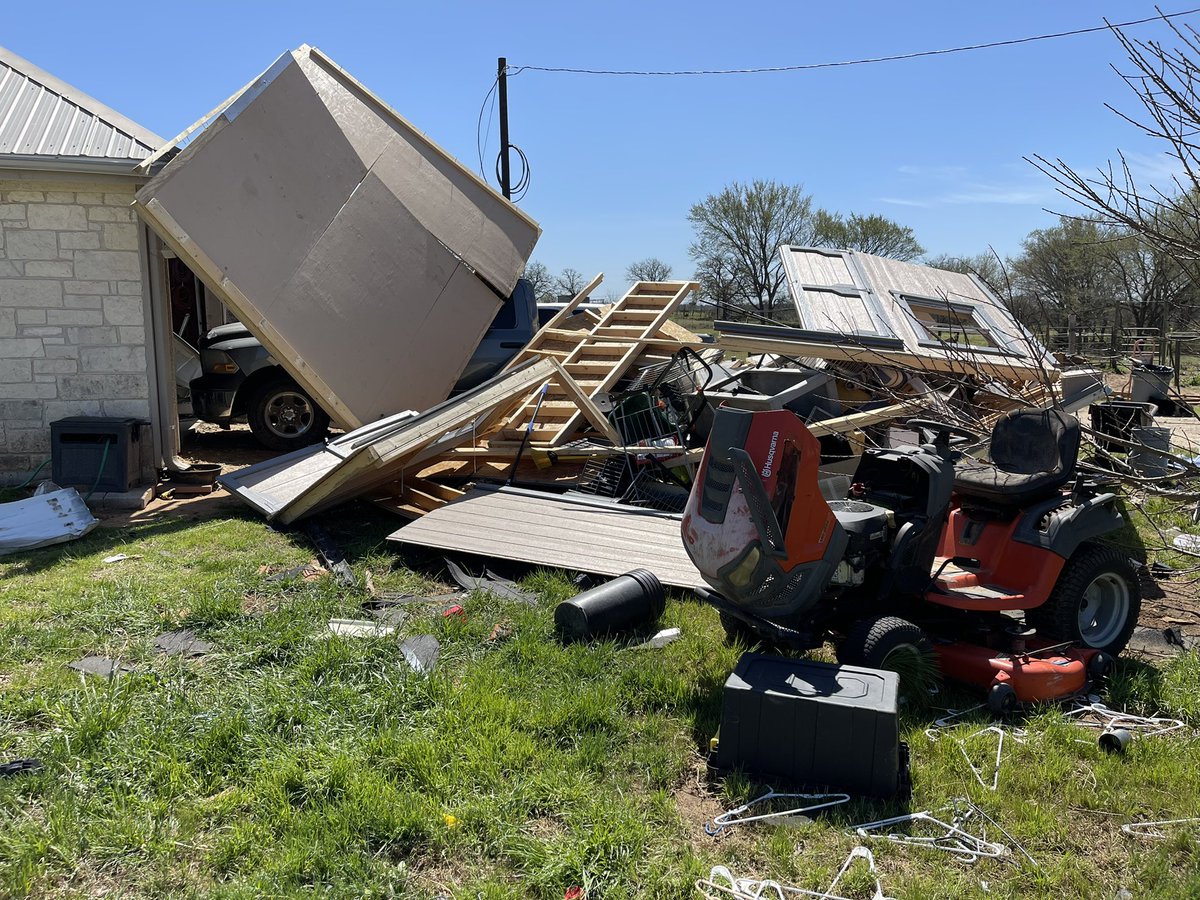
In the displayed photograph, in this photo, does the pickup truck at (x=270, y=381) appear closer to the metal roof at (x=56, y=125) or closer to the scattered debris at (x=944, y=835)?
the metal roof at (x=56, y=125)

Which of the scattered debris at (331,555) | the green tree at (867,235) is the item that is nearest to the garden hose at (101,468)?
the scattered debris at (331,555)

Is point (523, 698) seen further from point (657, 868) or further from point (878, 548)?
point (878, 548)

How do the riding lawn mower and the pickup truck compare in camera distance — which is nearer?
the riding lawn mower

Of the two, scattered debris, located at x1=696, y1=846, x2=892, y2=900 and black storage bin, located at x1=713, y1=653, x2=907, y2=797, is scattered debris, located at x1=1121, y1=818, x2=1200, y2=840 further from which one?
scattered debris, located at x1=696, y1=846, x2=892, y2=900

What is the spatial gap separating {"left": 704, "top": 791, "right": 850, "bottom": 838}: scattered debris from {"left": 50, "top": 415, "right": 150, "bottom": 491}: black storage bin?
721 cm

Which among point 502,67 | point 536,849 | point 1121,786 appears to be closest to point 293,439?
point 536,849

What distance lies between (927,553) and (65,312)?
8335mm

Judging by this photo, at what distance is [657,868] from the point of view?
3.23 meters

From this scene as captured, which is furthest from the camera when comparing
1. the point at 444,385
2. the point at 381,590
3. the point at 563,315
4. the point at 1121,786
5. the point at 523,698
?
the point at 563,315

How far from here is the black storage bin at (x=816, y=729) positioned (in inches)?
143

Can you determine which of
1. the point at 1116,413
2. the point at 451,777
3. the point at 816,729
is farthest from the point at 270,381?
the point at 1116,413

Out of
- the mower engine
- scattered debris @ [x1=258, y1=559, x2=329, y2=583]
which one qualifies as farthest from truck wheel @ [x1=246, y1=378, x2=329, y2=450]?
the mower engine

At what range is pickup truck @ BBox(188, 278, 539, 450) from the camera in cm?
1051

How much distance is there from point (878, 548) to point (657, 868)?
6.82 ft
